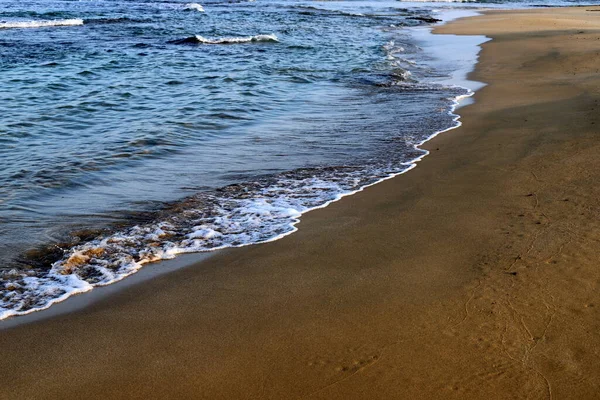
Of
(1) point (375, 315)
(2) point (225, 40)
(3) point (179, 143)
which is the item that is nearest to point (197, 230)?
(1) point (375, 315)

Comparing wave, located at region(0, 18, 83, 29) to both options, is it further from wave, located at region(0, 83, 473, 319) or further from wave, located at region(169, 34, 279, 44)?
wave, located at region(0, 83, 473, 319)

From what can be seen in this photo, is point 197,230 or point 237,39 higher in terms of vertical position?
point 237,39

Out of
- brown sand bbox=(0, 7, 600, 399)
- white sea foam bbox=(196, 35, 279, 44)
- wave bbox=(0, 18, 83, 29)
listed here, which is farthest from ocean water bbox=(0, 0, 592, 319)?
wave bbox=(0, 18, 83, 29)

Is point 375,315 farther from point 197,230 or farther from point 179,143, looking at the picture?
point 179,143

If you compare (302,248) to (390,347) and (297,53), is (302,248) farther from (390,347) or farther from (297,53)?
(297,53)

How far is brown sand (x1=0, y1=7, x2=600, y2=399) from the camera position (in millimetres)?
2855

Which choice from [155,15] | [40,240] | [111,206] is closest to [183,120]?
[111,206]

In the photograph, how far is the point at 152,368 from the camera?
3.00 meters

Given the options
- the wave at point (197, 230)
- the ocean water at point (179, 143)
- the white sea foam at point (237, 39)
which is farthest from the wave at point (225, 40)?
the wave at point (197, 230)

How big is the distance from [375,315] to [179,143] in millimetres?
4842

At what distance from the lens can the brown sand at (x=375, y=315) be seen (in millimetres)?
2855

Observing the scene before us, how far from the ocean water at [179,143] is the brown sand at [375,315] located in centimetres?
45

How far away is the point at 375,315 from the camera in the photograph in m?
3.42

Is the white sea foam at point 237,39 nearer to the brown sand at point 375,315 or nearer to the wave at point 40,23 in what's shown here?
the wave at point 40,23
